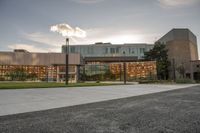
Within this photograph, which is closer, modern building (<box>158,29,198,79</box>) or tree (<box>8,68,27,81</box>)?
tree (<box>8,68,27,81</box>)

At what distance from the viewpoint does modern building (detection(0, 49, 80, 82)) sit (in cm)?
6331

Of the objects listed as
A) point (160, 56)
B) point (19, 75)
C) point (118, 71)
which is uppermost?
point (160, 56)

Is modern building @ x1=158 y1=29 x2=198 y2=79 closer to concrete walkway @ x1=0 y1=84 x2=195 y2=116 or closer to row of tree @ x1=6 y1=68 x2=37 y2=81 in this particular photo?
row of tree @ x1=6 y1=68 x2=37 y2=81

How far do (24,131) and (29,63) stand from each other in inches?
2743

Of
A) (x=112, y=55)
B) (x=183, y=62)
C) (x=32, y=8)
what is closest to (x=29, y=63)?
(x=112, y=55)

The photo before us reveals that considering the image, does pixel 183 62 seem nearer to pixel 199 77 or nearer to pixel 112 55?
pixel 199 77

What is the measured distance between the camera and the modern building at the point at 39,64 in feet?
208

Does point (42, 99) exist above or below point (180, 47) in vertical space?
below

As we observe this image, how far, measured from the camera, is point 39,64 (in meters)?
67.6

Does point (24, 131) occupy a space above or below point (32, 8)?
below

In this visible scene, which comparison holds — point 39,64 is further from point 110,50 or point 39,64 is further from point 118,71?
point 110,50

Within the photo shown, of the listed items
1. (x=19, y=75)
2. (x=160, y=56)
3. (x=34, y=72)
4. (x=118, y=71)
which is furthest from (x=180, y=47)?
(x=19, y=75)

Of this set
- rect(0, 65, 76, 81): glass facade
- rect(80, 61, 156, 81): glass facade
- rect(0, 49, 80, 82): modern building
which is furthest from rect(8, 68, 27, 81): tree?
rect(80, 61, 156, 81): glass facade

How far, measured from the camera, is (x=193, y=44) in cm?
7656
